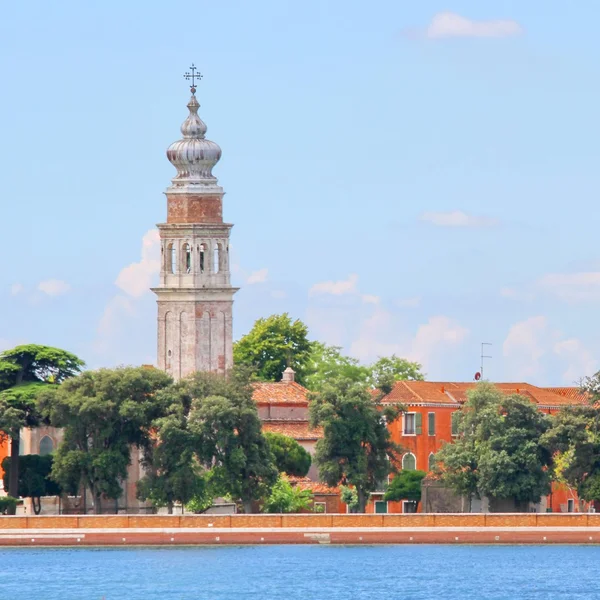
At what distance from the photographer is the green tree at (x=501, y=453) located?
124m

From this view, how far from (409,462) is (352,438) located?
10668 mm

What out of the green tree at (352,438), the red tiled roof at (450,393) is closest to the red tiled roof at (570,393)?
the red tiled roof at (450,393)

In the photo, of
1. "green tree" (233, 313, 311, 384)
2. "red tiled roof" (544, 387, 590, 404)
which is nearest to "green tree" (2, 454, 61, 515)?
"red tiled roof" (544, 387, 590, 404)

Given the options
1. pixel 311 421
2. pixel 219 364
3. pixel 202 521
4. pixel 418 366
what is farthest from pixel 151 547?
pixel 418 366

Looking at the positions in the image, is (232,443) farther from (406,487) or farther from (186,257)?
(186,257)

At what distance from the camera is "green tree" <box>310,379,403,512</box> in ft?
413

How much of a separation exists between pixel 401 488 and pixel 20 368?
1638 centimetres

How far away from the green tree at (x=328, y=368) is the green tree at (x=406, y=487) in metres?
22.7

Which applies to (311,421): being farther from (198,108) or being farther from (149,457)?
(198,108)

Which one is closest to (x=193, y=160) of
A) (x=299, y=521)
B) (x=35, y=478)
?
(x=35, y=478)

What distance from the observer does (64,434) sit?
125 meters

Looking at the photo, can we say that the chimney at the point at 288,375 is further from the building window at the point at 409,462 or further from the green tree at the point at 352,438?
the green tree at the point at 352,438

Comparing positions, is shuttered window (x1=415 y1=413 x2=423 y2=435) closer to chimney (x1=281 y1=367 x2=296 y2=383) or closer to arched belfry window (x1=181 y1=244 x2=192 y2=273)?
arched belfry window (x1=181 y1=244 x2=192 y2=273)

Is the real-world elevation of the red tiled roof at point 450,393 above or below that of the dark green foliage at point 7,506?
above
